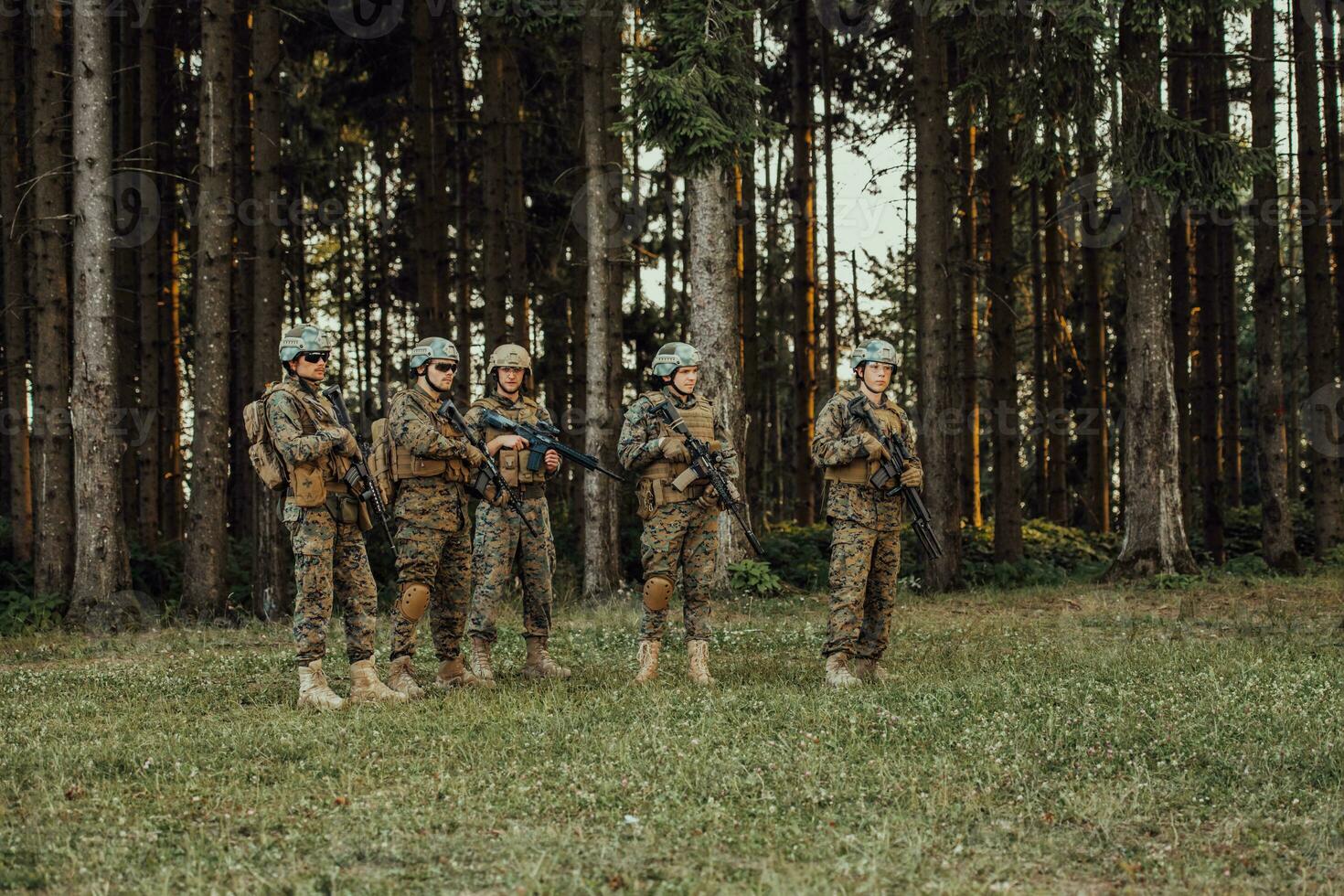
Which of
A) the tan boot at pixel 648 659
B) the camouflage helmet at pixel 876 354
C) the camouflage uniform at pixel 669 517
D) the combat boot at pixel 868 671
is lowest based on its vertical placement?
the combat boot at pixel 868 671

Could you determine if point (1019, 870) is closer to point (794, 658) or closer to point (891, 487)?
point (891, 487)

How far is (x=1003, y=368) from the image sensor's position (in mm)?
22312

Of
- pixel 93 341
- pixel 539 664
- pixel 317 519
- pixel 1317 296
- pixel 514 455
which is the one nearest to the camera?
pixel 317 519

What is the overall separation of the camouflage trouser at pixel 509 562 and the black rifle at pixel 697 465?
1.17m

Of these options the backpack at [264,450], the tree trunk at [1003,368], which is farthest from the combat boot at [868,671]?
the tree trunk at [1003,368]

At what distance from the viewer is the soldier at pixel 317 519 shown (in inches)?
356

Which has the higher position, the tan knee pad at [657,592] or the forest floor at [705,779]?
the tan knee pad at [657,592]

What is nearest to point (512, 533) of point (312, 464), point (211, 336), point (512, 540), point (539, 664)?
point (512, 540)

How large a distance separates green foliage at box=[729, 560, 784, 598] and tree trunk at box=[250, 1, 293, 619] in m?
5.77

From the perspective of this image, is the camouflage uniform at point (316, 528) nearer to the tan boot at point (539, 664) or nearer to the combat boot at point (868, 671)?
the tan boot at point (539, 664)

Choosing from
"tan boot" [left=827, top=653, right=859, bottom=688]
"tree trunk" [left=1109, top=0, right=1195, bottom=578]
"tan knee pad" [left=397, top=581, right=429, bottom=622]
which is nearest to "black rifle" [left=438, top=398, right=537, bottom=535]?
"tan knee pad" [left=397, top=581, right=429, bottom=622]

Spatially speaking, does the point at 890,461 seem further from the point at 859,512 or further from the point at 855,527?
the point at 855,527

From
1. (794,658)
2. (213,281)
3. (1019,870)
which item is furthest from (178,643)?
(1019,870)

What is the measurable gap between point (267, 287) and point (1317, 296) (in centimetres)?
1722
